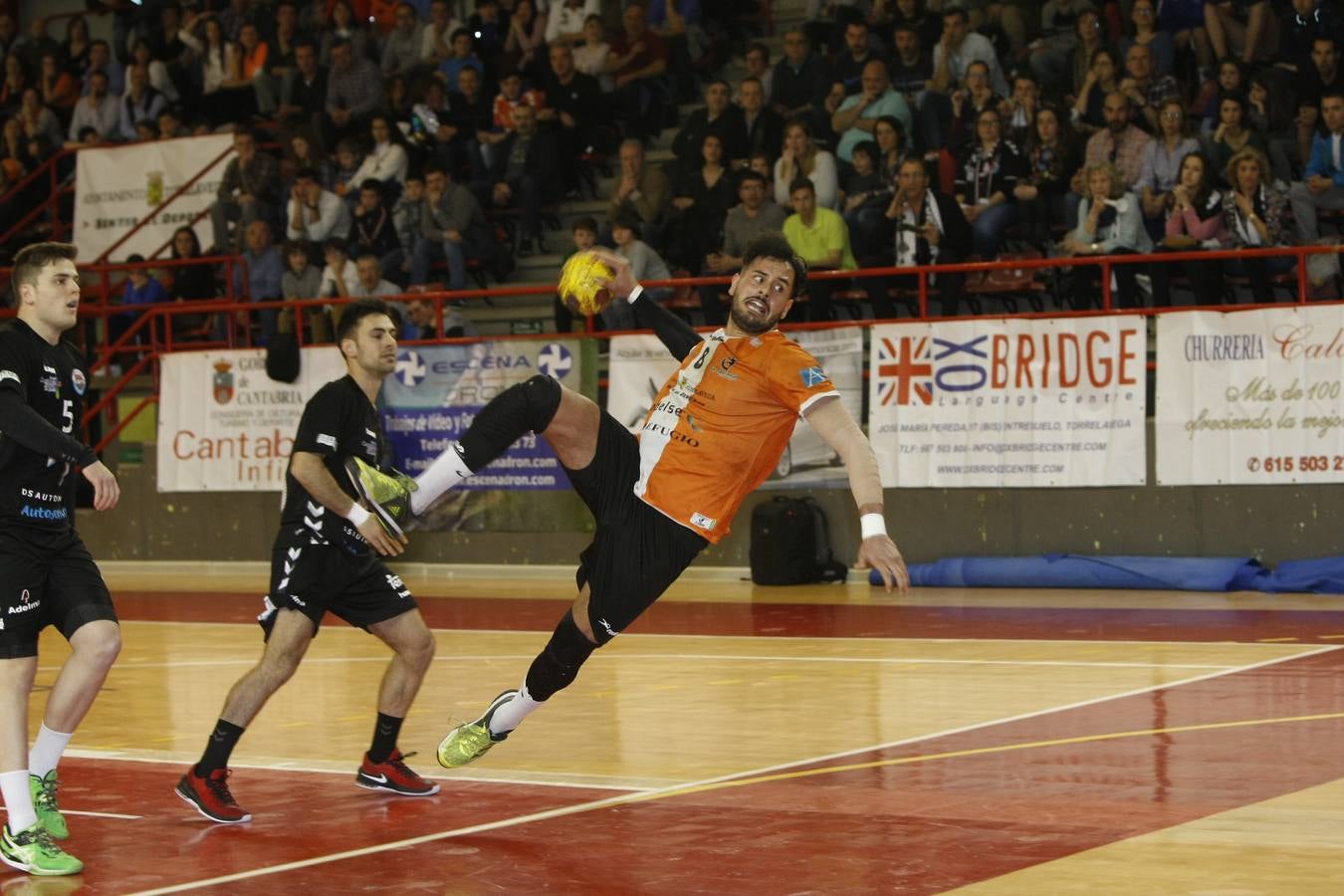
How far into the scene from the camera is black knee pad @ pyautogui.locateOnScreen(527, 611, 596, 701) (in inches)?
328

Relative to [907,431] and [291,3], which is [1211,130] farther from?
[291,3]

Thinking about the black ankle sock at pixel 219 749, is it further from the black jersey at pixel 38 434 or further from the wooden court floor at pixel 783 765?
the black jersey at pixel 38 434

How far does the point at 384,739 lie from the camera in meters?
8.56

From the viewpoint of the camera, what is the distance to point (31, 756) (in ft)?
25.1

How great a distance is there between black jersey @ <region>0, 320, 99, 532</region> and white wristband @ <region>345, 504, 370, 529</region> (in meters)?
1.13

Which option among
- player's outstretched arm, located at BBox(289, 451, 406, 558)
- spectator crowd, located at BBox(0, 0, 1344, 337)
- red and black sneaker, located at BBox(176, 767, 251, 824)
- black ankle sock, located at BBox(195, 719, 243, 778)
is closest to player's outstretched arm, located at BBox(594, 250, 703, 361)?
player's outstretched arm, located at BBox(289, 451, 406, 558)

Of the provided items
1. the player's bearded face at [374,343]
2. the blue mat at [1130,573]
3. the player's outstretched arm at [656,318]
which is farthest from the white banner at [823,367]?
the player's bearded face at [374,343]

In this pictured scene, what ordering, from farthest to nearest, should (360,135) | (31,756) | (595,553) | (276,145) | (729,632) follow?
(276,145), (360,135), (729,632), (595,553), (31,756)

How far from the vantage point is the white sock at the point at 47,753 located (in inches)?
298

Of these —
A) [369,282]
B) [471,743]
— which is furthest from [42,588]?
[369,282]

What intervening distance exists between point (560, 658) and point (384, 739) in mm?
917

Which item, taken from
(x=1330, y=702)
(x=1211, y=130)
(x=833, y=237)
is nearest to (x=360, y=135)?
(x=833, y=237)

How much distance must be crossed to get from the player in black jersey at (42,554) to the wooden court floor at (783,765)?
0.33 metres

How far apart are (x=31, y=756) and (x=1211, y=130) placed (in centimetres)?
1440
